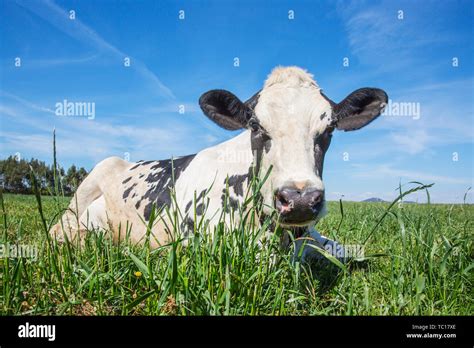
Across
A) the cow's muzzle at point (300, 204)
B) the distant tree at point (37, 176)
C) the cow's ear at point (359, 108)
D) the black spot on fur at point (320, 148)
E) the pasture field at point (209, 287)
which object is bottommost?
the pasture field at point (209, 287)

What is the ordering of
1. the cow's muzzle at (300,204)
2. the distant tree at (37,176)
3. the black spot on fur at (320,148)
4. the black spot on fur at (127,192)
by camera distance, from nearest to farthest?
the distant tree at (37,176)
the cow's muzzle at (300,204)
the black spot on fur at (320,148)
the black spot on fur at (127,192)

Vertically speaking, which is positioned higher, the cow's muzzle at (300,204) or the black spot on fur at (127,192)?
the black spot on fur at (127,192)

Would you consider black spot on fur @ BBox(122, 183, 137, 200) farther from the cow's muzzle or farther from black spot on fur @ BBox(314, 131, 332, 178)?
the cow's muzzle

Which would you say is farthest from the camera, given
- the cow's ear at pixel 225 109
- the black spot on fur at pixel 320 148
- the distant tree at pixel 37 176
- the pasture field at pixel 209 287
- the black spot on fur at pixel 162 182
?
the black spot on fur at pixel 162 182

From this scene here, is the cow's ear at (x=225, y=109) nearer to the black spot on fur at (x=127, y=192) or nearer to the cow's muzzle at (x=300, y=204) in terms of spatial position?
the cow's muzzle at (x=300, y=204)

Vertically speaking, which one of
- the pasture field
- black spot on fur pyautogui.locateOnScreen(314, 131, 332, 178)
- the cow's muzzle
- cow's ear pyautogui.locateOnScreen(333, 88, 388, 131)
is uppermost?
cow's ear pyautogui.locateOnScreen(333, 88, 388, 131)

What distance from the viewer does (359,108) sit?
410cm

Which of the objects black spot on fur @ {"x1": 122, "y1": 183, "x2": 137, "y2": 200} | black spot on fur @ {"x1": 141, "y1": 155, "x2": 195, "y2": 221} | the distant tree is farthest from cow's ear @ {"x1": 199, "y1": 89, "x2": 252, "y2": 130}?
black spot on fur @ {"x1": 122, "y1": 183, "x2": 137, "y2": 200}

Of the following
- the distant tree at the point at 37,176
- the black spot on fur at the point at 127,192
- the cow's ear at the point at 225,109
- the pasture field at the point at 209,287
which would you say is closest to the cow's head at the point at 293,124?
the cow's ear at the point at 225,109

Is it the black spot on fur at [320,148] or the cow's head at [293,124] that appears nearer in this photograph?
the cow's head at [293,124]

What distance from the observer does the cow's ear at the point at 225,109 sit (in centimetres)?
387

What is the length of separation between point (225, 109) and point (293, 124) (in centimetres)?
→ 85

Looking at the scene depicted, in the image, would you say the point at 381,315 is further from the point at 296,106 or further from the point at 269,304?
the point at 296,106

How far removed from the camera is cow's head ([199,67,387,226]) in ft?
9.37
